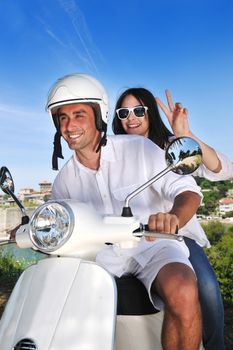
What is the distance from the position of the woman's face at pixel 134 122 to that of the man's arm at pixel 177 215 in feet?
4.15

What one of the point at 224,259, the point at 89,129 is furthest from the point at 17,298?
the point at 224,259

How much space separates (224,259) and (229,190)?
3.13m

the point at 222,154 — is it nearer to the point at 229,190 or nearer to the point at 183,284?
the point at 183,284

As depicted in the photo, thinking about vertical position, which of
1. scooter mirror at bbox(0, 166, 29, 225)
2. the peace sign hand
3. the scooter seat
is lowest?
the scooter seat

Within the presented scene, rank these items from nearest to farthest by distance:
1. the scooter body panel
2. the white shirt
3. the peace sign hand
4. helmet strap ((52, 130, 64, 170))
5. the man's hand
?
Answer: the scooter body panel, the man's hand, the white shirt, helmet strap ((52, 130, 64, 170)), the peace sign hand

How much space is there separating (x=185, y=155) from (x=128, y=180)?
536 mm

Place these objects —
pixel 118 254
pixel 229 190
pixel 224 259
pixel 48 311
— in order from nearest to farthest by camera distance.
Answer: pixel 48 311, pixel 118 254, pixel 224 259, pixel 229 190

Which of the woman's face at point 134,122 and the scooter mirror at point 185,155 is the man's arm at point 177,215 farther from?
the woman's face at point 134,122

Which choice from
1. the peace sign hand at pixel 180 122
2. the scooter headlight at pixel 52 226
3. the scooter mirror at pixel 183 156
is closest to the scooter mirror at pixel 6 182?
the scooter headlight at pixel 52 226

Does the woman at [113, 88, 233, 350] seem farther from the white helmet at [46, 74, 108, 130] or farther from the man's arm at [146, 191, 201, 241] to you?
the white helmet at [46, 74, 108, 130]

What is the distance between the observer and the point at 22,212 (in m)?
1.77

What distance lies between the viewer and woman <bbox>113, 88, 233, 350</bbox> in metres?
2.21

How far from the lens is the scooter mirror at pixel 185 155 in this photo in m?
1.49

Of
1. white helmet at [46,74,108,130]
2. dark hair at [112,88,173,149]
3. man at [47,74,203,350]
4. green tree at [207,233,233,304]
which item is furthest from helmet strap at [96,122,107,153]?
green tree at [207,233,233,304]
